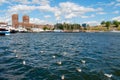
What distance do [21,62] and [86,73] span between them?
34.4 feet

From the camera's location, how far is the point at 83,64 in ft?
100

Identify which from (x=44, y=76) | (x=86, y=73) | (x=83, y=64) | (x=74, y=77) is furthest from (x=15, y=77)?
(x=83, y=64)

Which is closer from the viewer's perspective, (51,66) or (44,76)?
(44,76)

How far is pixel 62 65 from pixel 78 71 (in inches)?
165

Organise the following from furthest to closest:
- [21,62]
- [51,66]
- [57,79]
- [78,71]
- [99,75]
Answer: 1. [21,62]
2. [51,66]
3. [78,71]
4. [99,75]
5. [57,79]

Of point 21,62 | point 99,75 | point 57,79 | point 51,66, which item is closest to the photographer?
point 57,79

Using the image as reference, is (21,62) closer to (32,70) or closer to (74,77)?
(32,70)

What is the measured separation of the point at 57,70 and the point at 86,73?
3573mm

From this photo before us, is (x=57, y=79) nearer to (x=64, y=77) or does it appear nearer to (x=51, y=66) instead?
(x=64, y=77)

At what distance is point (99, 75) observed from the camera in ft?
79.3

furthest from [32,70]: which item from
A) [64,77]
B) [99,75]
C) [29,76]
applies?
[99,75]

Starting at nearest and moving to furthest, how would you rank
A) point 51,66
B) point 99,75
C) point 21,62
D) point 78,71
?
1. point 99,75
2. point 78,71
3. point 51,66
4. point 21,62

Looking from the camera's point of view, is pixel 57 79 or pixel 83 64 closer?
pixel 57 79

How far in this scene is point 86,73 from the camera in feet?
81.9
